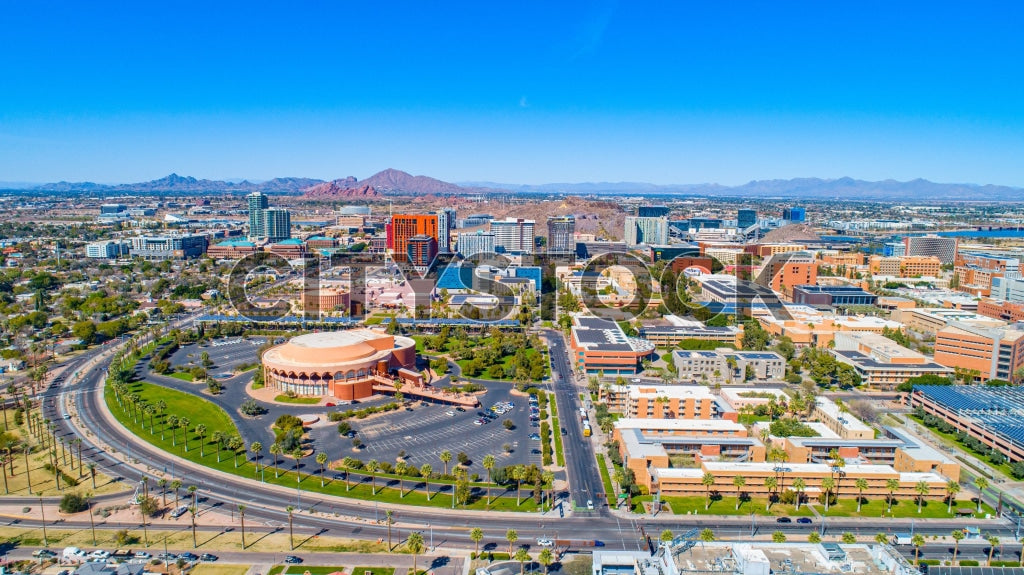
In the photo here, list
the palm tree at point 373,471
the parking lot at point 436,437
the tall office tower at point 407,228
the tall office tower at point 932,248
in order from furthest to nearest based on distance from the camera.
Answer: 1. the tall office tower at point 407,228
2. the tall office tower at point 932,248
3. the parking lot at point 436,437
4. the palm tree at point 373,471

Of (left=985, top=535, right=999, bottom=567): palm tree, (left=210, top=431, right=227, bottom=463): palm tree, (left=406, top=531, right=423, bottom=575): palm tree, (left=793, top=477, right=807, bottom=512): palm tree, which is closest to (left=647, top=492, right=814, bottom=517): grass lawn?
(left=793, top=477, right=807, bottom=512): palm tree

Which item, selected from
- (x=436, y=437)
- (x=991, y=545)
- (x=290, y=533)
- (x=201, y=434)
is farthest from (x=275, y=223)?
(x=991, y=545)

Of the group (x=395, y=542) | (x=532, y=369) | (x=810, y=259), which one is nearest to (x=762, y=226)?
(x=810, y=259)

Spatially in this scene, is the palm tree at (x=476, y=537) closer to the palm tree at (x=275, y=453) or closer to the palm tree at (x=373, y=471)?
the palm tree at (x=373, y=471)

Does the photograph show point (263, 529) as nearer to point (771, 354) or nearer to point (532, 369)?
point (532, 369)

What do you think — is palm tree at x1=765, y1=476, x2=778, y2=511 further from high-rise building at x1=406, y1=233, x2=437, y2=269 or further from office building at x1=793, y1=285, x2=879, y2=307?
high-rise building at x1=406, y1=233, x2=437, y2=269

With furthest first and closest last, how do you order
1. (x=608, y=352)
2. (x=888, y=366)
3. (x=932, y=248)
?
(x=932, y=248), (x=608, y=352), (x=888, y=366)

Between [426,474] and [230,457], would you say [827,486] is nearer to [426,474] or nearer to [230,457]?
[426,474]

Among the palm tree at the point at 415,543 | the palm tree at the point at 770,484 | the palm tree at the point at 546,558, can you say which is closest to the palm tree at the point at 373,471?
the palm tree at the point at 415,543
